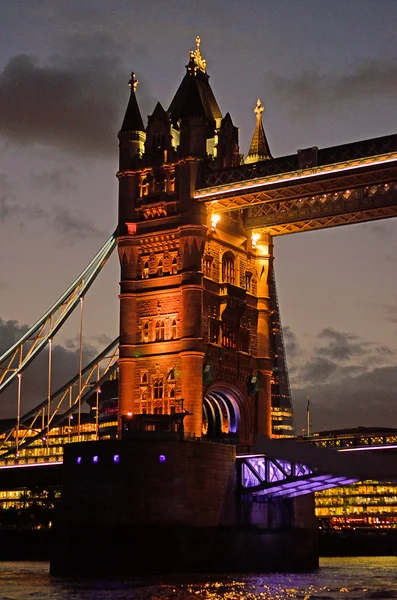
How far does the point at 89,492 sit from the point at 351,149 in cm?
2543

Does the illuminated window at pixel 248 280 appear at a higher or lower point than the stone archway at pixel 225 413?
higher

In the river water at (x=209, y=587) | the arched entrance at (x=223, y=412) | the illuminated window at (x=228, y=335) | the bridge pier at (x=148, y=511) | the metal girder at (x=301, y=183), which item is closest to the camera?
the river water at (x=209, y=587)

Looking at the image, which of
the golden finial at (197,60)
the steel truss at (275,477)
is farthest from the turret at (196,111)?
the steel truss at (275,477)

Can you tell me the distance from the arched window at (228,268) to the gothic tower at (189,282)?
0.07 m

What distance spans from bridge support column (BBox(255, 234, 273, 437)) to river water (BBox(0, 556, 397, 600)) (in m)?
12.6

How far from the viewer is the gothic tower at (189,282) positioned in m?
86.8

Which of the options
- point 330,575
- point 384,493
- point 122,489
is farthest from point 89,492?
point 384,493

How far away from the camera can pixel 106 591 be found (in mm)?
66938

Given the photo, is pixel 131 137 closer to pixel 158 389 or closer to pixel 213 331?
pixel 213 331

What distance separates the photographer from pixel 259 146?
98.9m

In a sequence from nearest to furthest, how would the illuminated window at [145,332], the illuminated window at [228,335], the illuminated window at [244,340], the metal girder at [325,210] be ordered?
1. the metal girder at [325,210]
2. the illuminated window at [145,332]
3. the illuminated window at [228,335]
4. the illuminated window at [244,340]

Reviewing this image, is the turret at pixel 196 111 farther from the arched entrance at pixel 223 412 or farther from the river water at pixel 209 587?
the river water at pixel 209 587

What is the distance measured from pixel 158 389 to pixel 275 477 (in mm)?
9228

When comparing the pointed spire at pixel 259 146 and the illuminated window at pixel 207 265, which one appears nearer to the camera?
the illuminated window at pixel 207 265
